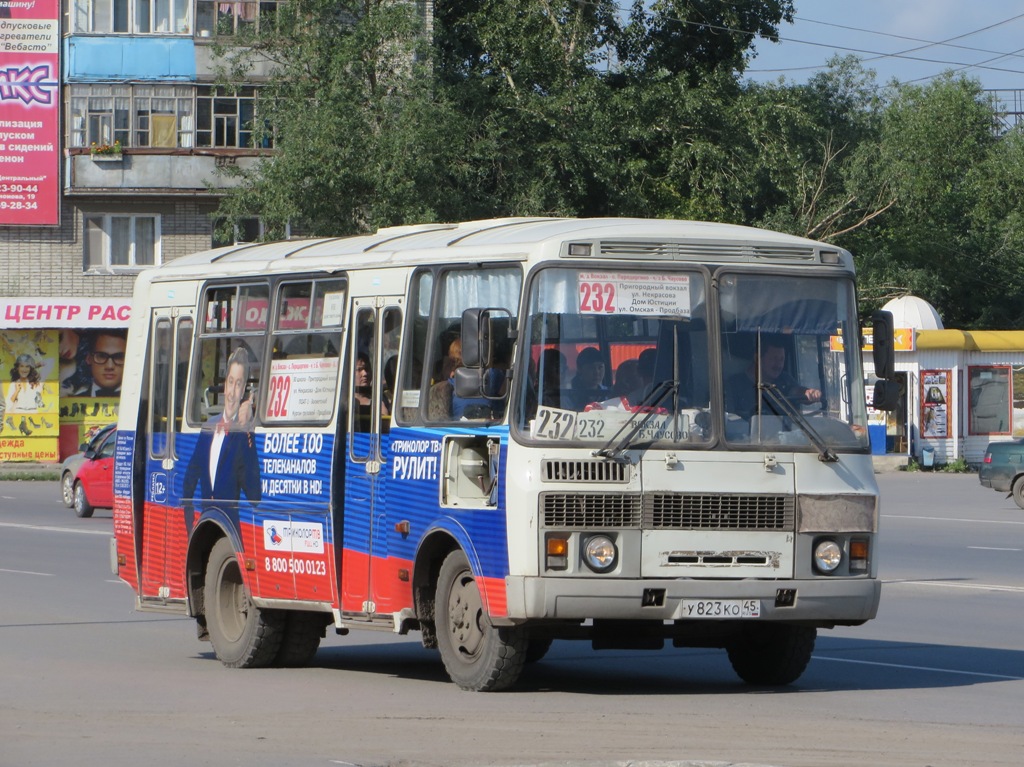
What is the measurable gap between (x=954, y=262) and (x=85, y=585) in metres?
50.6

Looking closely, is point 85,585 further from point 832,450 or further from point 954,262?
point 954,262

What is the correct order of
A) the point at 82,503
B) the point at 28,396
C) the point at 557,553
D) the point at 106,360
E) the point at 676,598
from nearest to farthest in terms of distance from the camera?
the point at 557,553, the point at 676,598, the point at 82,503, the point at 28,396, the point at 106,360

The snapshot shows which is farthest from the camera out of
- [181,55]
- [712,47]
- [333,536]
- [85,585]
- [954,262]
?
[954,262]

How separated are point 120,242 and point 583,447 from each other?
3900 centimetres

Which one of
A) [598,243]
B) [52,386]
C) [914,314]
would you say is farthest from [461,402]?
[914,314]

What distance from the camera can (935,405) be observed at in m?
45.9

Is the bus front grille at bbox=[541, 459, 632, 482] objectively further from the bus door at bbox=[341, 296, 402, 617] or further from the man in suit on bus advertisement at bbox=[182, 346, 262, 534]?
the man in suit on bus advertisement at bbox=[182, 346, 262, 534]

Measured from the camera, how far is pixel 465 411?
10.2 meters

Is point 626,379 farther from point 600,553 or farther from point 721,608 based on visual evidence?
point 721,608

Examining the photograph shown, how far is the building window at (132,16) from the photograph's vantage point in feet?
151

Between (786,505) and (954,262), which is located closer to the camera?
(786,505)

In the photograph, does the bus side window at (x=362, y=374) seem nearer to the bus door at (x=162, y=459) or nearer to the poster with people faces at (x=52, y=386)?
the bus door at (x=162, y=459)

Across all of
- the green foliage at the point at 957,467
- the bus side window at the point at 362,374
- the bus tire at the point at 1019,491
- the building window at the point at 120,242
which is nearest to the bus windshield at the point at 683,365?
the bus side window at the point at 362,374

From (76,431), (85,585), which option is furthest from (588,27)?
(85,585)
